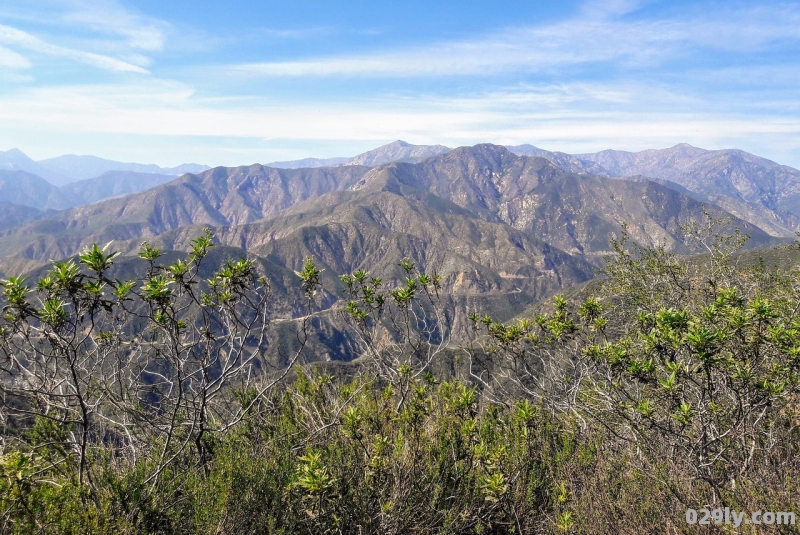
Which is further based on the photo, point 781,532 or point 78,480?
point 78,480

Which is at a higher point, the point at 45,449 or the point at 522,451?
the point at 45,449

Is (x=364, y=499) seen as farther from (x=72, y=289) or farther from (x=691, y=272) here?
(x=691, y=272)

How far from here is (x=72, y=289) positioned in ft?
16.4

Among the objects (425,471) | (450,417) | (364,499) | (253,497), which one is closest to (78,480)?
(253,497)

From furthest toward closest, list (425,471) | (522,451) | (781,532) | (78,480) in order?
(522,451), (425,471), (78,480), (781,532)

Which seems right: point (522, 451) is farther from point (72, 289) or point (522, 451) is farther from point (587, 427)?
point (72, 289)

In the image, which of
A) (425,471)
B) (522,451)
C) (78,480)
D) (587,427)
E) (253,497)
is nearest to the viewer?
(78,480)

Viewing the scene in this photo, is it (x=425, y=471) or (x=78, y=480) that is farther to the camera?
(x=425, y=471)

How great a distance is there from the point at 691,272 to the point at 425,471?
19064 mm

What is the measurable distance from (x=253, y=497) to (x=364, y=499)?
1.53 metres

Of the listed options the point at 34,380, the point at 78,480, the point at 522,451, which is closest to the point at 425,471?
the point at 522,451

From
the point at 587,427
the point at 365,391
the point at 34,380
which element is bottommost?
the point at 587,427

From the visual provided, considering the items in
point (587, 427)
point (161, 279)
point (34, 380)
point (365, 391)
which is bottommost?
point (587, 427)

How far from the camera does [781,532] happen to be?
483cm
